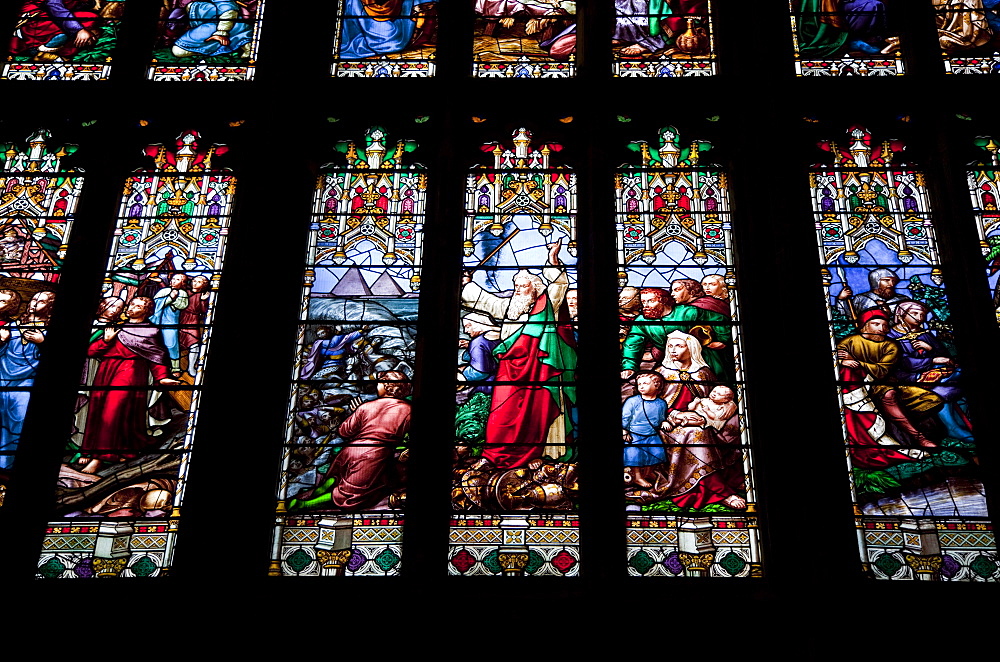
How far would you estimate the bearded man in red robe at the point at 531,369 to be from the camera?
704cm

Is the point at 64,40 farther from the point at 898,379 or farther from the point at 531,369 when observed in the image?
the point at 898,379

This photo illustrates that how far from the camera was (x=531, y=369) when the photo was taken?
7.25 m

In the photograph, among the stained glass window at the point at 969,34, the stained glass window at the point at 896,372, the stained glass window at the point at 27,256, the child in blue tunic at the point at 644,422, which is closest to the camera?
the stained glass window at the point at 896,372

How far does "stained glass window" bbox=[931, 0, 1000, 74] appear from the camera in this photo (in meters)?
8.23

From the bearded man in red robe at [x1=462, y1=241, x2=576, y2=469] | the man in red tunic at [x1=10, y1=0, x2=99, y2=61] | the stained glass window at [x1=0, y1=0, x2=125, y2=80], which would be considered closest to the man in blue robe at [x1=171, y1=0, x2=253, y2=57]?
the stained glass window at [x1=0, y1=0, x2=125, y2=80]

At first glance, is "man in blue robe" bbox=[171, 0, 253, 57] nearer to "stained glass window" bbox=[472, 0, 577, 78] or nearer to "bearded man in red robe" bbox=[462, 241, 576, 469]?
"stained glass window" bbox=[472, 0, 577, 78]

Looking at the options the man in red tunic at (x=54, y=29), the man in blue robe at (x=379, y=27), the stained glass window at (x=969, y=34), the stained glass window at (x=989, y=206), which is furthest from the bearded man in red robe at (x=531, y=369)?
the man in red tunic at (x=54, y=29)

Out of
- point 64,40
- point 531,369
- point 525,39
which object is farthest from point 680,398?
point 64,40

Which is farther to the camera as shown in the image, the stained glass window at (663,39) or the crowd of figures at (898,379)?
the stained glass window at (663,39)

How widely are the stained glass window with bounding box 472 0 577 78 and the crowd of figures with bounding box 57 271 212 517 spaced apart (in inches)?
93.6

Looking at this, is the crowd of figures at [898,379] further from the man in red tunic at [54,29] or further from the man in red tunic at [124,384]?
the man in red tunic at [54,29]

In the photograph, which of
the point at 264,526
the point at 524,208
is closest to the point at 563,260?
the point at 524,208

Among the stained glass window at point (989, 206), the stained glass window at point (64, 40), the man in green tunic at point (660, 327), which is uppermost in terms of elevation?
the stained glass window at point (64, 40)

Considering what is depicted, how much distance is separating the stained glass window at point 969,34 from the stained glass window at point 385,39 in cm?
330
